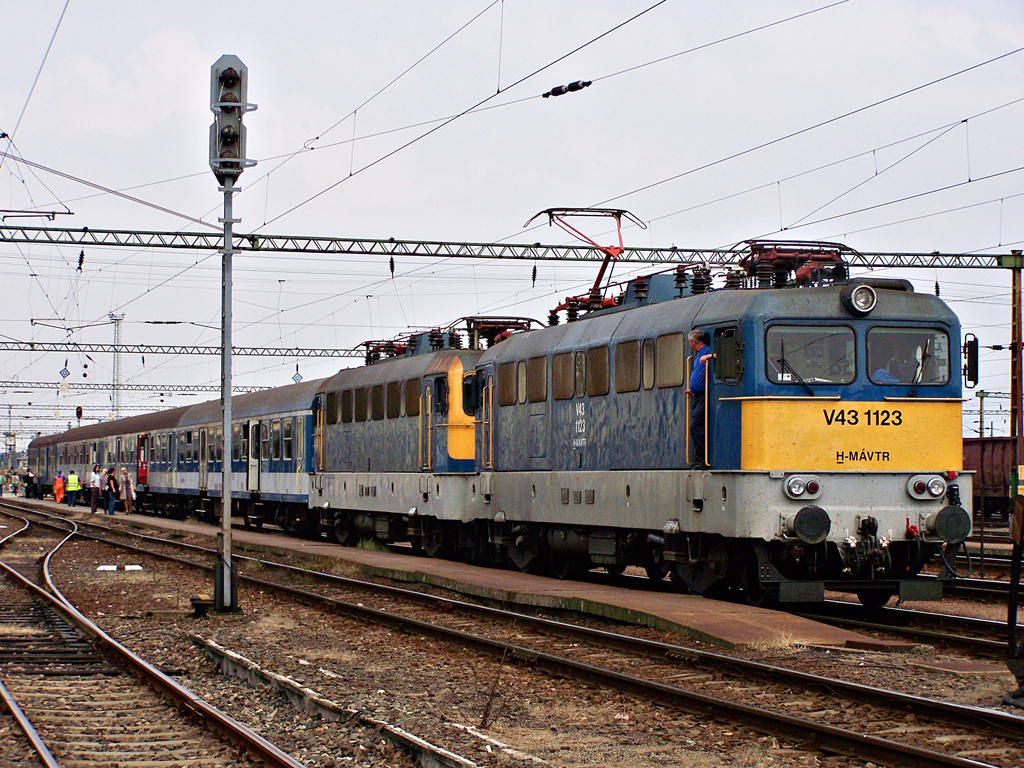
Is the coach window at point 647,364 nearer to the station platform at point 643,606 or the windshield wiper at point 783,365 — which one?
the windshield wiper at point 783,365

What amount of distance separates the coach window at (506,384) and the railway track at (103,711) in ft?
26.5

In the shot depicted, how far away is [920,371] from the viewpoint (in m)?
14.5

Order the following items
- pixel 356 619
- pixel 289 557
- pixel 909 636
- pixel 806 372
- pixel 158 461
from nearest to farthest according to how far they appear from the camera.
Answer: pixel 909 636 < pixel 806 372 < pixel 356 619 < pixel 289 557 < pixel 158 461

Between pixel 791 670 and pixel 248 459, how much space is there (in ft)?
95.3

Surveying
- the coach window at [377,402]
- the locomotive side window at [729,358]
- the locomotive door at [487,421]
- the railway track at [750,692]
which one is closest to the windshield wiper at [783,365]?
the locomotive side window at [729,358]

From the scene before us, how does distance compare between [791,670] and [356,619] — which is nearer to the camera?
[791,670]

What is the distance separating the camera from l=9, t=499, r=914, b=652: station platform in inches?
463

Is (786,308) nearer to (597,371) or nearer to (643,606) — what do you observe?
(643,606)

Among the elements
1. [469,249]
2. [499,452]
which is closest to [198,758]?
[499,452]

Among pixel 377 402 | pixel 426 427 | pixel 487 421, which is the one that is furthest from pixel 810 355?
pixel 377 402

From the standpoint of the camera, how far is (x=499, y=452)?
2086cm

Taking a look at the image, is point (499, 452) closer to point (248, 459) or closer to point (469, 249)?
point (469, 249)

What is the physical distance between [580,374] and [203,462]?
2576 centimetres

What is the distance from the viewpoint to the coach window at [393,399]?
25.5 m
